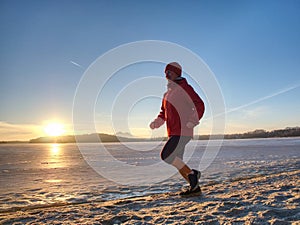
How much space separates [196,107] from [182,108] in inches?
9.3

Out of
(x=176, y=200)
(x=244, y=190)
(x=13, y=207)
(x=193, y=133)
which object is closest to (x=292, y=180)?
(x=244, y=190)

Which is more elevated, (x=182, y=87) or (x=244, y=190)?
(x=182, y=87)

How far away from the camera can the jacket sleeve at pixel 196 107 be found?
4.07m

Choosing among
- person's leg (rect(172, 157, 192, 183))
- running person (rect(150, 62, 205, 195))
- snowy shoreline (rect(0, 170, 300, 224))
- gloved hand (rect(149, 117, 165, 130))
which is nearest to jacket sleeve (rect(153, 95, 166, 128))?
gloved hand (rect(149, 117, 165, 130))

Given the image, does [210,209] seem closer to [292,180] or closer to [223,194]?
[223,194]

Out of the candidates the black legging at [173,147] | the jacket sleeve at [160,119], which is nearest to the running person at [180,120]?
the black legging at [173,147]

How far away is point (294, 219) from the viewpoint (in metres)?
2.72

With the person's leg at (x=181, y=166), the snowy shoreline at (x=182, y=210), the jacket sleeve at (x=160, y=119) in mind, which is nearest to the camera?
the snowy shoreline at (x=182, y=210)

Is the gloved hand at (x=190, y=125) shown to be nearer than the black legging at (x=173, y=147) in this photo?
Yes

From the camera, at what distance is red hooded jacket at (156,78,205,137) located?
4.11 meters

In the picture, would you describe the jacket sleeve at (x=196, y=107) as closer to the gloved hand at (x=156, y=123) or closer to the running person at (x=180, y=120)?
the running person at (x=180, y=120)

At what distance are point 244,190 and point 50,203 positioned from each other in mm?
2955

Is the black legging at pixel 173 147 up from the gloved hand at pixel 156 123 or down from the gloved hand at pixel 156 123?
down

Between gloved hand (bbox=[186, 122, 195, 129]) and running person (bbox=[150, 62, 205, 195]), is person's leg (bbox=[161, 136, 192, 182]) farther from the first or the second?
gloved hand (bbox=[186, 122, 195, 129])
